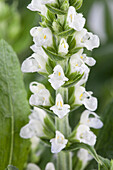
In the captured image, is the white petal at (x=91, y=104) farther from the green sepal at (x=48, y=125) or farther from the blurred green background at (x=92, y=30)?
the blurred green background at (x=92, y=30)

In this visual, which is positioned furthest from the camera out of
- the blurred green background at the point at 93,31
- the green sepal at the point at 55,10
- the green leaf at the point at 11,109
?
the blurred green background at the point at 93,31

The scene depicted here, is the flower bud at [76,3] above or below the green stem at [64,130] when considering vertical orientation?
above

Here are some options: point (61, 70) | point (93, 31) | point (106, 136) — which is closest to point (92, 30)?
point (93, 31)

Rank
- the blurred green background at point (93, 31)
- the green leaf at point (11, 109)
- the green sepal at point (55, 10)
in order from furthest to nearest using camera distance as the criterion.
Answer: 1. the blurred green background at point (93, 31)
2. the green leaf at point (11, 109)
3. the green sepal at point (55, 10)

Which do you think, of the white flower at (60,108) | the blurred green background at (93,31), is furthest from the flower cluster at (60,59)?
the blurred green background at (93,31)

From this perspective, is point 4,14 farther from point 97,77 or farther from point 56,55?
point 56,55

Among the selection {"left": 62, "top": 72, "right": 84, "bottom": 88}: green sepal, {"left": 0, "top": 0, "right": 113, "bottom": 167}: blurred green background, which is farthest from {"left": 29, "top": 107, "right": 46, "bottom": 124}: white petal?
{"left": 0, "top": 0, "right": 113, "bottom": 167}: blurred green background

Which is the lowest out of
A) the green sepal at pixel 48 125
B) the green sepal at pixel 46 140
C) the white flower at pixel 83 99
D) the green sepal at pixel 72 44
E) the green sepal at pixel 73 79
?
the green sepal at pixel 46 140
